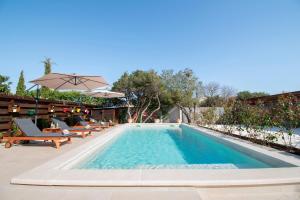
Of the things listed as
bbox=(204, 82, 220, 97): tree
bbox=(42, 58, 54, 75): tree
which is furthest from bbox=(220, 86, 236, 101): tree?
bbox=(42, 58, 54, 75): tree

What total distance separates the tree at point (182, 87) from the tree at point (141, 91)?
1624mm

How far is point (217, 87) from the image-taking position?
3647cm

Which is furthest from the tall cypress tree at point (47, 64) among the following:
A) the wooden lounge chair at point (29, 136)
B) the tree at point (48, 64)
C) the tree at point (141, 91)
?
the wooden lounge chair at point (29, 136)

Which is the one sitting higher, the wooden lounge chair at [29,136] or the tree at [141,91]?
the tree at [141,91]

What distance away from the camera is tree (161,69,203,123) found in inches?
837

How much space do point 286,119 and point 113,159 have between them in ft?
17.5

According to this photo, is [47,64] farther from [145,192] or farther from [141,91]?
[145,192]

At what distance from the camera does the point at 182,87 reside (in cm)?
2184

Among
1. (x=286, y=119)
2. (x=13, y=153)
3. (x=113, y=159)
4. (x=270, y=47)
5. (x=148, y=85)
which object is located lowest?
(x=113, y=159)

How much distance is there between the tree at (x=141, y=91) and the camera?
19562 millimetres

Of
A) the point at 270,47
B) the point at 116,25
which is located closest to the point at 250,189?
A: the point at 270,47

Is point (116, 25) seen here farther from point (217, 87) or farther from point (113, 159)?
point (217, 87)

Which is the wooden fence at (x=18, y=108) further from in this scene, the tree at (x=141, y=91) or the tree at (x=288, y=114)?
the tree at (x=141, y=91)

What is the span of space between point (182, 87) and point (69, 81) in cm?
1400
